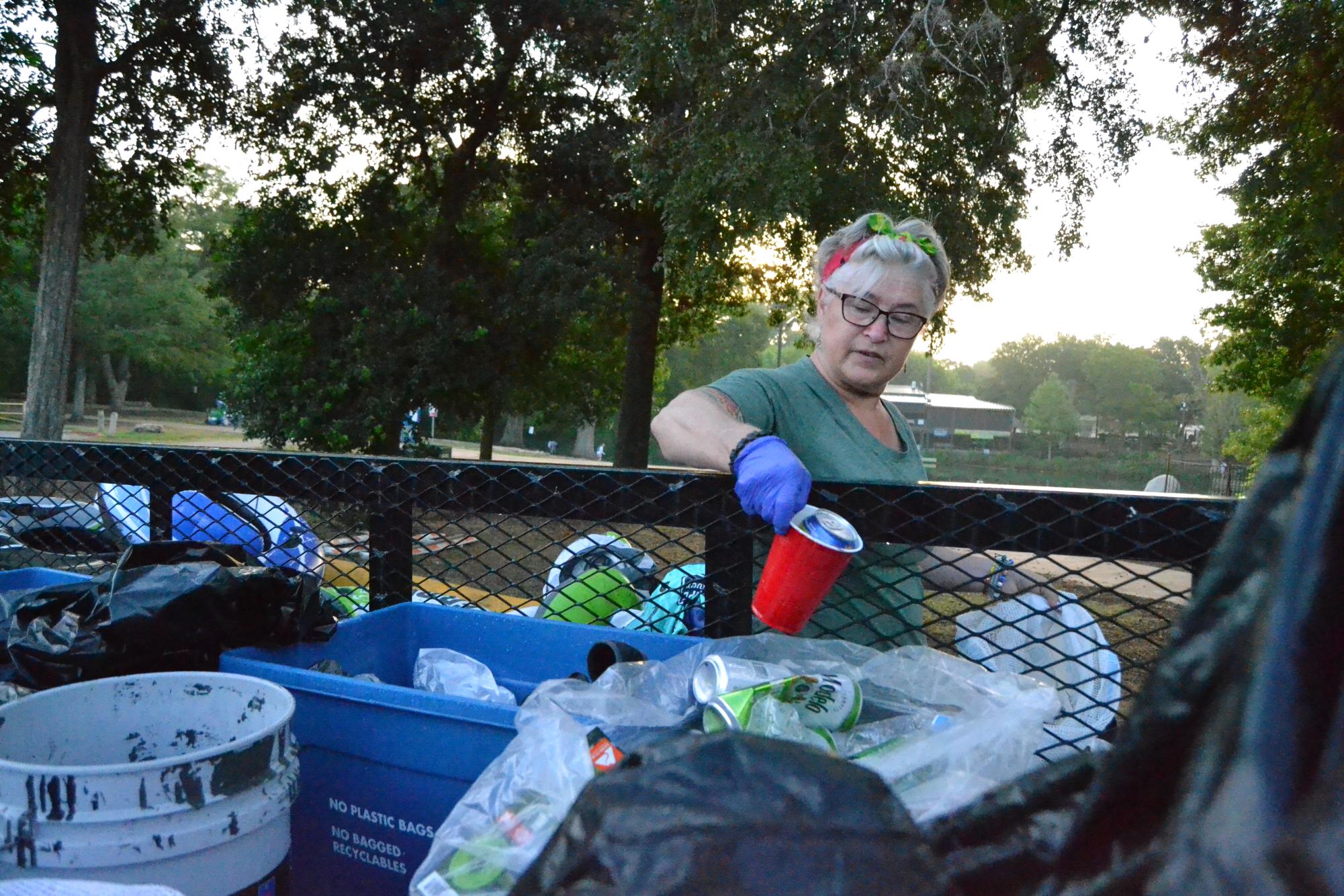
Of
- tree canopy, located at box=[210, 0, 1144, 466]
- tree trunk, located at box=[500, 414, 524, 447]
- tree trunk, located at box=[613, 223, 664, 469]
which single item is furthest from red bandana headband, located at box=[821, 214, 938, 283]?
tree trunk, located at box=[500, 414, 524, 447]

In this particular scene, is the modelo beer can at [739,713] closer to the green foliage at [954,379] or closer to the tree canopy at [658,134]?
the tree canopy at [658,134]

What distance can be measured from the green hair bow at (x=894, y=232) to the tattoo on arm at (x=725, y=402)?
0.67 metres

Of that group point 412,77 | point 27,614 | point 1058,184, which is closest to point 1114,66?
point 1058,184

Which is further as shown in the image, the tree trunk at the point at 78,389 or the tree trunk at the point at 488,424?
the tree trunk at the point at 78,389

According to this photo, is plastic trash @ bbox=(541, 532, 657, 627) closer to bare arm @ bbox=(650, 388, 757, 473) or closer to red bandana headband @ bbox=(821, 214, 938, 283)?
bare arm @ bbox=(650, 388, 757, 473)

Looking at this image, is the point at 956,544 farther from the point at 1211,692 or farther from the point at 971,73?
the point at 971,73

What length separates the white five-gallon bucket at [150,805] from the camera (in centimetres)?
123

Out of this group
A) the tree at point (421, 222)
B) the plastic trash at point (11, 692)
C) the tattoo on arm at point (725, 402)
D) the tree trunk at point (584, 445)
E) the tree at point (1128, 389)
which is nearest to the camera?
the plastic trash at point (11, 692)

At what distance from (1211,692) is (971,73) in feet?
39.4

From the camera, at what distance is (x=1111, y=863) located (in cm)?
46

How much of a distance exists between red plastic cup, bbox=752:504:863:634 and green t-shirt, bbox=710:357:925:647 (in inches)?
9.6

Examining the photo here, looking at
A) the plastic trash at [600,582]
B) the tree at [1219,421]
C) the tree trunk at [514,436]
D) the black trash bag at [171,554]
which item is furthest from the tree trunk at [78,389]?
the tree at [1219,421]

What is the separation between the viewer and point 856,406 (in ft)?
8.50

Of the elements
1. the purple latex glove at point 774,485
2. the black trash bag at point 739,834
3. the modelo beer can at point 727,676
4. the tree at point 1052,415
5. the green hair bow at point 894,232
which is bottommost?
the modelo beer can at point 727,676
